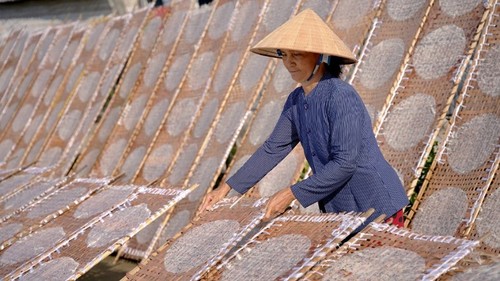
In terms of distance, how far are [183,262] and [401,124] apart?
6.71 feet

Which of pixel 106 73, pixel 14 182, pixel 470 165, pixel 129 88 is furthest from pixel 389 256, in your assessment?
pixel 106 73

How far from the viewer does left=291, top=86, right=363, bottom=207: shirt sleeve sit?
2707mm

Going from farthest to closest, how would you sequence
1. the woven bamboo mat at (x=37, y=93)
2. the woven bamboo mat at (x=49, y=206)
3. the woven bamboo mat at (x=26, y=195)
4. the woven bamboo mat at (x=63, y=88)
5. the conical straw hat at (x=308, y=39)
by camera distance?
the woven bamboo mat at (x=37, y=93) → the woven bamboo mat at (x=63, y=88) → the woven bamboo mat at (x=26, y=195) → the woven bamboo mat at (x=49, y=206) → the conical straw hat at (x=308, y=39)

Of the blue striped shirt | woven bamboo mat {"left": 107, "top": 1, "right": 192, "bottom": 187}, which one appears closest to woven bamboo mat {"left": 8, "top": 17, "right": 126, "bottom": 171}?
woven bamboo mat {"left": 107, "top": 1, "right": 192, "bottom": 187}

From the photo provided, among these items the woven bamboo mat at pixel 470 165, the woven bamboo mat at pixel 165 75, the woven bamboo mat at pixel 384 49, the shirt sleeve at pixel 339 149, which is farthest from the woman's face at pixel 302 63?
the woven bamboo mat at pixel 165 75

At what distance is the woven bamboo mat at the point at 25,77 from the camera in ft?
28.0

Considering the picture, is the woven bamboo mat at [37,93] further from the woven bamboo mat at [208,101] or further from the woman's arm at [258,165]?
the woman's arm at [258,165]

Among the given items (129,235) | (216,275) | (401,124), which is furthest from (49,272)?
(401,124)

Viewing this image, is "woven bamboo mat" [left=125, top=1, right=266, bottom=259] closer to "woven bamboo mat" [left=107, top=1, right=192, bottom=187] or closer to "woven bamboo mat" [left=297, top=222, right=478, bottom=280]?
"woven bamboo mat" [left=107, top=1, right=192, bottom=187]

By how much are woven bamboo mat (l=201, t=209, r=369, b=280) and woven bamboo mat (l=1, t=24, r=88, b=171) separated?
529cm

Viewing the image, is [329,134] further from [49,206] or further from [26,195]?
[26,195]

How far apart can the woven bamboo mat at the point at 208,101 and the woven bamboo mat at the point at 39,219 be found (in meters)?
1.13

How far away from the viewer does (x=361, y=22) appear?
5332 mm

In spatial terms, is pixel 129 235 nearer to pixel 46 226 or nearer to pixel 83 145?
pixel 46 226
